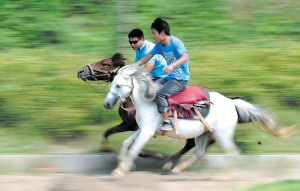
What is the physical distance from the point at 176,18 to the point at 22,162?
196 inches

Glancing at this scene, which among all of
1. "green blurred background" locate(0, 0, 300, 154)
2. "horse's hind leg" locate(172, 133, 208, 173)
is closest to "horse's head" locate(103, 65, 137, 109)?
"horse's hind leg" locate(172, 133, 208, 173)

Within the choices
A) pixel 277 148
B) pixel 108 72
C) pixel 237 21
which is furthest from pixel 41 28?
pixel 277 148

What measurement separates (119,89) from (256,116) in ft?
6.66

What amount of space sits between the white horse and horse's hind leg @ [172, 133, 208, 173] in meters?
0.15

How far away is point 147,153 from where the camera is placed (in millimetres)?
5777

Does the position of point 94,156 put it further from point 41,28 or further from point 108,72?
point 41,28

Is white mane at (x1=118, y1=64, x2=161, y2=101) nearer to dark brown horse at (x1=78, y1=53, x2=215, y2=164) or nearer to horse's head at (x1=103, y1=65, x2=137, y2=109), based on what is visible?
horse's head at (x1=103, y1=65, x2=137, y2=109)

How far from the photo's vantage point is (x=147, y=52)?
5566mm

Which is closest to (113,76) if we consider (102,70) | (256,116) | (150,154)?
(102,70)

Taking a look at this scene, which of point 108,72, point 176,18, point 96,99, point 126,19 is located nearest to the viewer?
point 108,72

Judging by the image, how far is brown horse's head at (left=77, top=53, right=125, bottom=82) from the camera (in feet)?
18.1

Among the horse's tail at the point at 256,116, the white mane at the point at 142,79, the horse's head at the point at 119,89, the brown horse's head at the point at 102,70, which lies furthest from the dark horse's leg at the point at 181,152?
the brown horse's head at the point at 102,70

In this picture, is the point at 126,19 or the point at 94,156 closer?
the point at 94,156

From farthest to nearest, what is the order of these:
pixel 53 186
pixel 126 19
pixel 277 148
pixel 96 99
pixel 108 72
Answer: pixel 126 19 → pixel 96 99 → pixel 277 148 → pixel 108 72 → pixel 53 186
